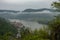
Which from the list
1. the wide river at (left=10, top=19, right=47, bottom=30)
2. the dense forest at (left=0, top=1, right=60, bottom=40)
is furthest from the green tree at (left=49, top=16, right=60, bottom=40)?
the wide river at (left=10, top=19, right=47, bottom=30)

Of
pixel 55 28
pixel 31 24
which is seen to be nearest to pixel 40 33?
pixel 55 28

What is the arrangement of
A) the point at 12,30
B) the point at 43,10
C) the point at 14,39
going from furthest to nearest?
the point at 43,10, the point at 12,30, the point at 14,39

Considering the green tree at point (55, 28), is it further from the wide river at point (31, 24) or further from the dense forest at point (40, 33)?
the wide river at point (31, 24)

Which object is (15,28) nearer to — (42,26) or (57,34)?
(42,26)

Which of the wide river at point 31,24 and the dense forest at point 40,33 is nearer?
the dense forest at point 40,33

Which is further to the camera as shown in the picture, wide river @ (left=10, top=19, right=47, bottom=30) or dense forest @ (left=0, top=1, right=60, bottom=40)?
wide river @ (left=10, top=19, right=47, bottom=30)

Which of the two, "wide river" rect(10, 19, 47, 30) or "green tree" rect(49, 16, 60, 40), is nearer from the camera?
"green tree" rect(49, 16, 60, 40)

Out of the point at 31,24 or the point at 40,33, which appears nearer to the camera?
the point at 40,33

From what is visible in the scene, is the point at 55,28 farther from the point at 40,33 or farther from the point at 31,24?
the point at 31,24

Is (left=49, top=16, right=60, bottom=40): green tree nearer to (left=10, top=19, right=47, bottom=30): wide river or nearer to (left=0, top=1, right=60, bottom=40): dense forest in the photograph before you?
(left=0, top=1, right=60, bottom=40): dense forest

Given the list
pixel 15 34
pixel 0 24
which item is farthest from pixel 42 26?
pixel 0 24

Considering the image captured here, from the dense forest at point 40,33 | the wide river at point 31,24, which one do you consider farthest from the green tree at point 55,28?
the wide river at point 31,24
